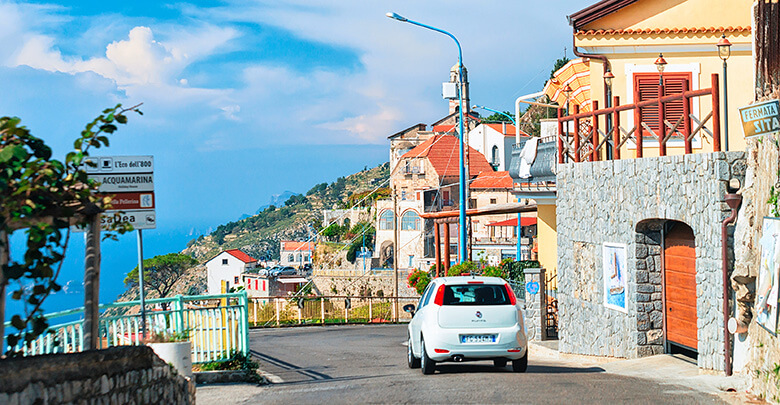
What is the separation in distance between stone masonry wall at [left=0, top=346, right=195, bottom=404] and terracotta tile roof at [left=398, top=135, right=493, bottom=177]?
87355mm

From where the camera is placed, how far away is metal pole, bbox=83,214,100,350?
7.78 metres

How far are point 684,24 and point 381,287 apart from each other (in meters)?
63.0

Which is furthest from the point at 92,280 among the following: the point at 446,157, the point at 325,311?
the point at 446,157

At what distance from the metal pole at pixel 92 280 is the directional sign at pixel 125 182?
3143 mm

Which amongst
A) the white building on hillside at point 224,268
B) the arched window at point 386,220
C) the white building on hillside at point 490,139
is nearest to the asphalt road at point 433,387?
the white building on hillside at point 490,139

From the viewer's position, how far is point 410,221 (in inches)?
3693

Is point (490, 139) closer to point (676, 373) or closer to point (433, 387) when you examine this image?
point (676, 373)

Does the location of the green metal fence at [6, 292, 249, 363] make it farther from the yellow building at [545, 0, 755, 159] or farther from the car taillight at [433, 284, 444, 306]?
the yellow building at [545, 0, 755, 159]

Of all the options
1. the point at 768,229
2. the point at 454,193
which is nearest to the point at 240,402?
the point at 768,229

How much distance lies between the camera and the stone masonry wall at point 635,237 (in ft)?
42.9

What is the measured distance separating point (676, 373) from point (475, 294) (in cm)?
350

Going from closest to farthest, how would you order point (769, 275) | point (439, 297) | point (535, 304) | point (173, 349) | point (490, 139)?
1. point (769, 275)
2. point (173, 349)
3. point (439, 297)
4. point (535, 304)
5. point (490, 139)

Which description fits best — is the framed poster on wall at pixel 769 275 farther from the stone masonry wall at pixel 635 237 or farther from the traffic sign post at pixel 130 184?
the traffic sign post at pixel 130 184

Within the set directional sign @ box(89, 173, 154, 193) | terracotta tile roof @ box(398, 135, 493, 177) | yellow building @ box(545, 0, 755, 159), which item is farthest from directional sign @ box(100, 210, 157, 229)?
terracotta tile roof @ box(398, 135, 493, 177)
